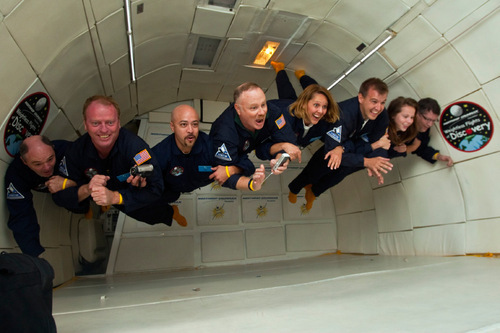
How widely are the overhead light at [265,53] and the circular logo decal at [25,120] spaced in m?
2.80

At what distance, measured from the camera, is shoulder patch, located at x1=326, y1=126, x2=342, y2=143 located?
12.8 ft

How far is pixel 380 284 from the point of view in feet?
7.68

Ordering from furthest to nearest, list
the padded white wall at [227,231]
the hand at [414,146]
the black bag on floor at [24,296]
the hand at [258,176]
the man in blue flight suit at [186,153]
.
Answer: the padded white wall at [227,231] < the hand at [414,146] < the man in blue flight suit at [186,153] < the hand at [258,176] < the black bag on floor at [24,296]

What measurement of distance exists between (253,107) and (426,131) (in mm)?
2448

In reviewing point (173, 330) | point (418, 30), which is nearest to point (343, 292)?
point (173, 330)

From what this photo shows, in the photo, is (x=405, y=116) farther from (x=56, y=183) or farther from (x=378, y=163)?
(x=56, y=183)

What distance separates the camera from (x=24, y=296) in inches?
49.1

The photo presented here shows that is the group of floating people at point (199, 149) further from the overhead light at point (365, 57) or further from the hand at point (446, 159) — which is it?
the overhead light at point (365, 57)

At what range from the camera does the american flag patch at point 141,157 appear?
3098 mm

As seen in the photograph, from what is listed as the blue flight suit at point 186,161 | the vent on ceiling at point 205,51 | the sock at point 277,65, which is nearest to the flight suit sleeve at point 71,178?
the blue flight suit at point 186,161

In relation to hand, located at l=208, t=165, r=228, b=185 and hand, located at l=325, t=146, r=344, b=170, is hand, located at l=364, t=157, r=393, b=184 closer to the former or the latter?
hand, located at l=325, t=146, r=344, b=170

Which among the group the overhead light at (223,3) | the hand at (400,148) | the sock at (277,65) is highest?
the overhead light at (223,3)

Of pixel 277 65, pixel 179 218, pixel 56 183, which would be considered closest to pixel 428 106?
pixel 277 65

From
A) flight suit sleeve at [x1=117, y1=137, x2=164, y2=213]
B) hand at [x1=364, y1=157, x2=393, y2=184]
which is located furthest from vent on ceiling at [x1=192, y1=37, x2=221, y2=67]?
hand at [x1=364, y1=157, x2=393, y2=184]
